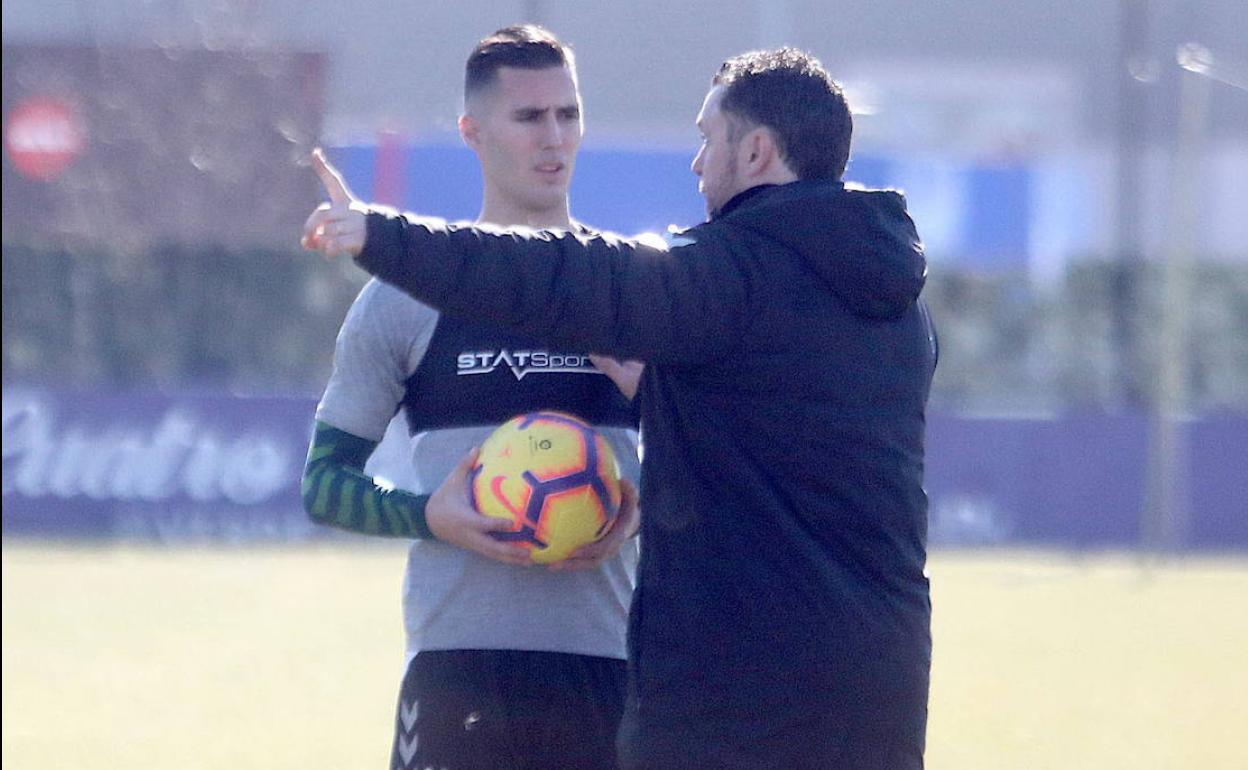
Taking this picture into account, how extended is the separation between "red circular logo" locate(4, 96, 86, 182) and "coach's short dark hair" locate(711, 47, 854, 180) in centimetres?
2315

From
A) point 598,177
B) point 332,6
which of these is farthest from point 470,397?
point 332,6

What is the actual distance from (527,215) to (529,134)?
18 centimetres

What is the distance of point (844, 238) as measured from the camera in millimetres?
3502

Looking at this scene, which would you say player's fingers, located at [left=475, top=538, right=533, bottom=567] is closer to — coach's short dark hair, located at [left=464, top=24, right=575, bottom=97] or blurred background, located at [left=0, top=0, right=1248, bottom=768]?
blurred background, located at [left=0, top=0, right=1248, bottom=768]

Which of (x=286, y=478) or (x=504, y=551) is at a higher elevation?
(x=504, y=551)

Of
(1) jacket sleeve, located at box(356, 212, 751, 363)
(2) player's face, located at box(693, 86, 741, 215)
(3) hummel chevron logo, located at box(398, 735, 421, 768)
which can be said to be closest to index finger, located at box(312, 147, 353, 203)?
(1) jacket sleeve, located at box(356, 212, 751, 363)

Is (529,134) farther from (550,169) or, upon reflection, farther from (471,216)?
(471,216)

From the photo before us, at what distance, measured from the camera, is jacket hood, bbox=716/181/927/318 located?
3480mm

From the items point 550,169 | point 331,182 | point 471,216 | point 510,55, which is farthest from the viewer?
point 471,216

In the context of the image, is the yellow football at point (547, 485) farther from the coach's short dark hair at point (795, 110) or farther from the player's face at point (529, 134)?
the coach's short dark hair at point (795, 110)

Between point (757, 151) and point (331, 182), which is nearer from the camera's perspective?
point (331, 182)

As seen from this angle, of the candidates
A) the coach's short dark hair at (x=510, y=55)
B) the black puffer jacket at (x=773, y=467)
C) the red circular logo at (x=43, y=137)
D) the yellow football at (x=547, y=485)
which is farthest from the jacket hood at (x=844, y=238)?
the red circular logo at (x=43, y=137)

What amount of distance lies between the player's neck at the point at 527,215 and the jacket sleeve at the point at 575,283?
3.60 ft

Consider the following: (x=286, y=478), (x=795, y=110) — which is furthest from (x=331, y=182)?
(x=286, y=478)
